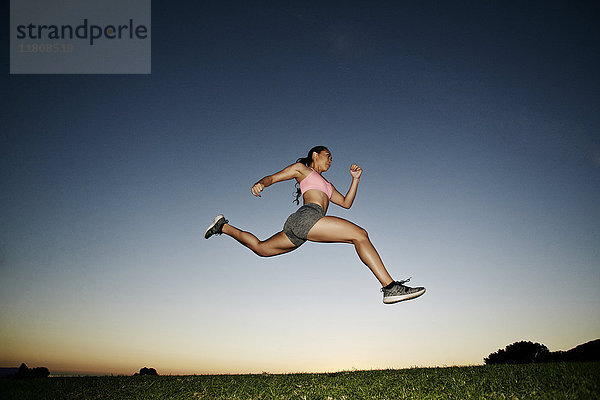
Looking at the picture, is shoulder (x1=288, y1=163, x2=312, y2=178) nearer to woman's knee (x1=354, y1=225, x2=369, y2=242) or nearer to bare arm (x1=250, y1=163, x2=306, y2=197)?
bare arm (x1=250, y1=163, x2=306, y2=197)

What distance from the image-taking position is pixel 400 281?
652 centimetres

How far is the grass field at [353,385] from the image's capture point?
21.7ft

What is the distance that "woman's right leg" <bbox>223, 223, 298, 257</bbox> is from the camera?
699cm

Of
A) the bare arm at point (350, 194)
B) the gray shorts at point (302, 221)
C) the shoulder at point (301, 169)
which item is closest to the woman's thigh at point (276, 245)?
the gray shorts at point (302, 221)

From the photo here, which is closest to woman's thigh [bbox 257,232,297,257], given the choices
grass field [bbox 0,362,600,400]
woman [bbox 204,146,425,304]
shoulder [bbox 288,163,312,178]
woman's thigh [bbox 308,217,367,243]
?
woman [bbox 204,146,425,304]

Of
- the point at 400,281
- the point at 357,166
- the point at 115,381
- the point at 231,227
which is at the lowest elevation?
the point at 115,381

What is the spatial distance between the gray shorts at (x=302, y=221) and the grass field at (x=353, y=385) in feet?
9.32

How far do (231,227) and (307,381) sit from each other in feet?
11.8

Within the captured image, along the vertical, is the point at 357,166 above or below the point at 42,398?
above

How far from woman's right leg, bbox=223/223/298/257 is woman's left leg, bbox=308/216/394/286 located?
0.59 metres


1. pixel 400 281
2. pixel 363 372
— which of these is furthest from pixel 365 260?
pixel 363 372

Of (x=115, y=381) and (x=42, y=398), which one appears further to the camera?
(x=115, y=381)

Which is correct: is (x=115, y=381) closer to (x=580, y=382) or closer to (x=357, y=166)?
(x=357, y=166)

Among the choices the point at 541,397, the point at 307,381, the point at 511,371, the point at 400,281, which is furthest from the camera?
the point at 307,381
